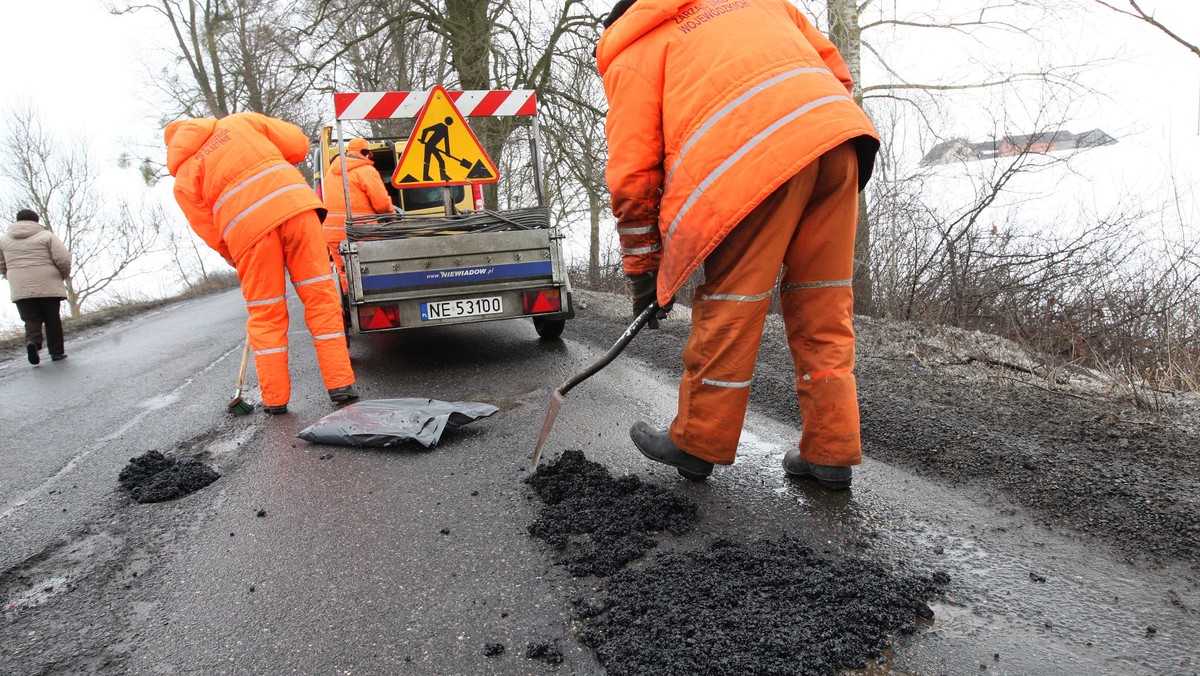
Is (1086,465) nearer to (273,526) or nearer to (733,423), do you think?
(733,423)

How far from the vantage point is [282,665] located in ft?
5.68

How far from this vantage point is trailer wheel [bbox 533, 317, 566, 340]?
6207mm

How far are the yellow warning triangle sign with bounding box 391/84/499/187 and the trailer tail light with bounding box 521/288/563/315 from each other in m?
0.98

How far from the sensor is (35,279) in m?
7.82

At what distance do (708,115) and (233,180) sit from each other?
10.4ft

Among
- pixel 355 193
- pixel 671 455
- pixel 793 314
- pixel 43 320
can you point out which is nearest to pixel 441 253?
pixel 355 193

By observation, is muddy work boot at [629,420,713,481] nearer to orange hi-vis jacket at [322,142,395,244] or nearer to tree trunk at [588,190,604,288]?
orange hi-vis jacket at [322,142,395,244]

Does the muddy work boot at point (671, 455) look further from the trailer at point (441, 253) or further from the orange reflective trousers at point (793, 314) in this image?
the trailer at point (441, 253)

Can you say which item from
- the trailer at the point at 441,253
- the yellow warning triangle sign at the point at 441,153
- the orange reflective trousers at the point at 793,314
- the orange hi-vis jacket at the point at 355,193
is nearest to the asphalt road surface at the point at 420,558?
the orange reflective trousers at the point at 793,314

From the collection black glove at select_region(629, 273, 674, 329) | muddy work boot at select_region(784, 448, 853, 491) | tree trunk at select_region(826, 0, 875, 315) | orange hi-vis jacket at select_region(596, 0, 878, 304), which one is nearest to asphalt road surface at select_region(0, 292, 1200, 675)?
muddy work boot at select_region(784, 448, 853, 491)

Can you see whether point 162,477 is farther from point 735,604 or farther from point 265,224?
point 735,604

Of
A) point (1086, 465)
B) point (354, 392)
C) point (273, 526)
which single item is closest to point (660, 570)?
point (273, 526)

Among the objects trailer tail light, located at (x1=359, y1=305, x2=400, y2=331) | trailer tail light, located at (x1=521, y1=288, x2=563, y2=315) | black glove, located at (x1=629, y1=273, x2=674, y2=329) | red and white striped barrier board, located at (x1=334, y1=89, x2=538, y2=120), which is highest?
red and white striped barrier board, located at (x1=334, y1=89, x2=538, y2=120)

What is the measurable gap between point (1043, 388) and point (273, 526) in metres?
3.70
